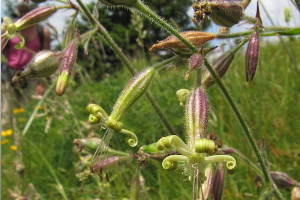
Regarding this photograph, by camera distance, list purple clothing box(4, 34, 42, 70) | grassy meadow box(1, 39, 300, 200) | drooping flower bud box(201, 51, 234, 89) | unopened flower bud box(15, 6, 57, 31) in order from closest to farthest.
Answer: drooping flower bud box(201, 51, 234, 89) < unopened flower bud box(15, 6, 57, 31) < grassy meadow box(1, 39, 300, 200) < purple clothing box(4, 34, 42, 70)

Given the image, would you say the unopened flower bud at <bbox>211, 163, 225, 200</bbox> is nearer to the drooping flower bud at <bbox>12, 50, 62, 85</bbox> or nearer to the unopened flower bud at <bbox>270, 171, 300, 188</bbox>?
the unopened flower bud at <bbox>270, 171, 300, 188</bbox>

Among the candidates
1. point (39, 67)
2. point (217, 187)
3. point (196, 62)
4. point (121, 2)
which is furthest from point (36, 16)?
point (217, 187)

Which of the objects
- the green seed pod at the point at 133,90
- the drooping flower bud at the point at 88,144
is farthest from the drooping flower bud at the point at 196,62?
the drooping flower bud at the point at 88,144

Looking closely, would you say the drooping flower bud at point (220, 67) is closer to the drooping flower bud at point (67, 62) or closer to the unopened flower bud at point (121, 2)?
the unopened flower bud at point (121, 2)

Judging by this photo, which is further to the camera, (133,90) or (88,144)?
(88,144)

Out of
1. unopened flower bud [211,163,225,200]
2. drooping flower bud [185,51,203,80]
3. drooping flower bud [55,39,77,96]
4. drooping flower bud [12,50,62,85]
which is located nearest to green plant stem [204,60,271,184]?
drooping flower bud [185,51,203,80]

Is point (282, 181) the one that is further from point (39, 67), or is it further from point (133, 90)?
point (39, 67)
